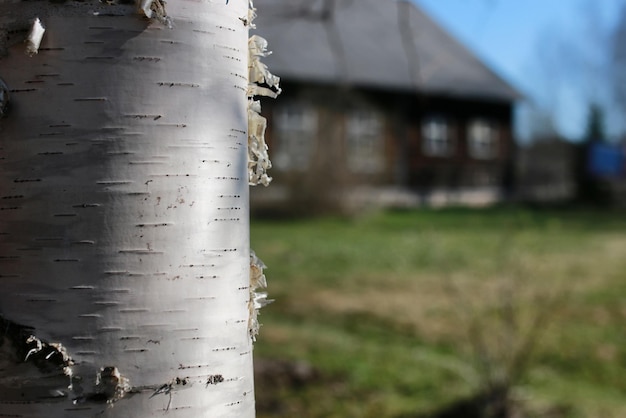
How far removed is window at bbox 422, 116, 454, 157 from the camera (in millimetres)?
28188

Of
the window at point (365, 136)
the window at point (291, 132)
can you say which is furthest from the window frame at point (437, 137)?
the window at point (291, 132)

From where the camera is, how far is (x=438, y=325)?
7676mm

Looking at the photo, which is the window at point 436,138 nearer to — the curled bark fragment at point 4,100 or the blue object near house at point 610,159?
the blue object near house at point 610,159

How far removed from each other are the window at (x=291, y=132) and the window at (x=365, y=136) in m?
1.59

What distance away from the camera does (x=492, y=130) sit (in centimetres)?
3056

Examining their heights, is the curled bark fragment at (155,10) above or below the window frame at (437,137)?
below

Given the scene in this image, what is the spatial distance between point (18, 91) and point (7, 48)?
0.07 metres

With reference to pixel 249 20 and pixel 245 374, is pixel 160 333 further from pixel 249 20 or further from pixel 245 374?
pixel 249 20

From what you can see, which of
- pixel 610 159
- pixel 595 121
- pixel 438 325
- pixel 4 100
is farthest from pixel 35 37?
pixel 595 121

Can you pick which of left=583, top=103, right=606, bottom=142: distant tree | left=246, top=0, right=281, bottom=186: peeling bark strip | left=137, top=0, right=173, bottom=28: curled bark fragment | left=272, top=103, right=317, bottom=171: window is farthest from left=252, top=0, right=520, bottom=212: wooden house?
left=137, top=0, right=173, bottom=28: curled bark fragment

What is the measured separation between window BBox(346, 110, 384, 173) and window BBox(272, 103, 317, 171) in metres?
1.59

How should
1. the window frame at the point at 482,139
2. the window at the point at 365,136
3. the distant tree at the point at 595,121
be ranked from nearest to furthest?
the window at the point at 365,136 < the window frame at the point at 482,139 < the distant tree at the point at 595,121

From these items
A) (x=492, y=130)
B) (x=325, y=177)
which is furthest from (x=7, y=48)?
(x=492, y=130)

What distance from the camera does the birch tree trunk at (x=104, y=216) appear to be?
3.79 ft
